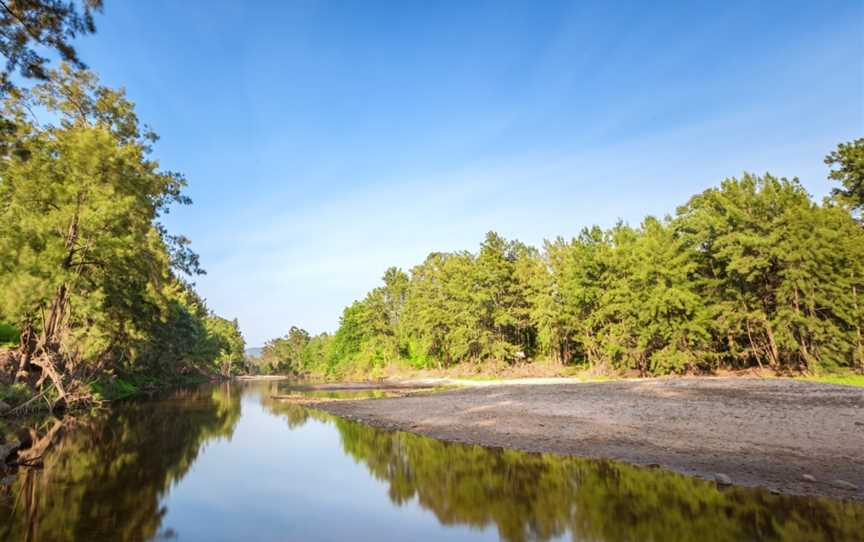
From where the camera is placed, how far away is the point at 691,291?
45062mm

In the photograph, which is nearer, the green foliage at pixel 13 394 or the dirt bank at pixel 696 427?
the dirt bank at pixel 696 427

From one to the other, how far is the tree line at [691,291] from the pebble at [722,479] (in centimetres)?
3385

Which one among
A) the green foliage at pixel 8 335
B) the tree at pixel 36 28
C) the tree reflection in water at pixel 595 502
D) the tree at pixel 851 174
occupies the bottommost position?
the tree reflection in water at pixel 595 502

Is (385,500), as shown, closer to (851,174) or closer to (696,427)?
(696,427)

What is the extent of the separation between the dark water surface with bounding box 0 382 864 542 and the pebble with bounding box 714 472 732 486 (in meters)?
0.35

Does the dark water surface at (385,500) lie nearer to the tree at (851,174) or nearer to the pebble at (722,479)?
the pebble at (722,479)

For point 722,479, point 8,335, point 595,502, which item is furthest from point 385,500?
point 8,335

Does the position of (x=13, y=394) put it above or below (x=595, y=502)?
above

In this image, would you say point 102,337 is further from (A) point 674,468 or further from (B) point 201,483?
(A) point 674,468

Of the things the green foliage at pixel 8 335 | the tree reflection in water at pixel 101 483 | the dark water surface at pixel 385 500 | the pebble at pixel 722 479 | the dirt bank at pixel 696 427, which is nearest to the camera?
the dark water surface at pixel 385 500

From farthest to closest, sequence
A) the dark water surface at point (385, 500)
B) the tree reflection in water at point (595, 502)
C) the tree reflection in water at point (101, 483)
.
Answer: the tree reflection in water at point (101, 483)
the dark water surface at point (385, 500)
the tree reflection in water at point (595, 502)

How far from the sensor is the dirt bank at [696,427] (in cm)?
1138

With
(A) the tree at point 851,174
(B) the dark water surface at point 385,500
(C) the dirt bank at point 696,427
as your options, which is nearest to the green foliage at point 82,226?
(B) the dark water surface at point 385,500

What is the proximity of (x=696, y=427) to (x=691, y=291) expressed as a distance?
33.7 meters
